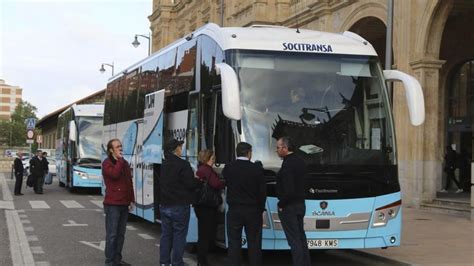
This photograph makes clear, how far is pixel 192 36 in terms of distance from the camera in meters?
11.0

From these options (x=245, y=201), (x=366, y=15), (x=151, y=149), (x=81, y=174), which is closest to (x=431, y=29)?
(x=366, y=15)

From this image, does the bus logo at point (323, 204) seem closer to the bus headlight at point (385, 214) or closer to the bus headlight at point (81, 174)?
the bus headlight at point (385, 214)

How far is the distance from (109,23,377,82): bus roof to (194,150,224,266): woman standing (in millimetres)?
1604

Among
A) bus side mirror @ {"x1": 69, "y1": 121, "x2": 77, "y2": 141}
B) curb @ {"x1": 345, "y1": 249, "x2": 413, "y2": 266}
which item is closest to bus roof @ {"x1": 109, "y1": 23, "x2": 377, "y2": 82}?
curb @ {"x1": 345, "y1": 249, "x2": 413, "y2": 266}

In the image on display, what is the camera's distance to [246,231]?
8203 millimetres

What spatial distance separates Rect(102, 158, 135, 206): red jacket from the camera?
8969 millimetres

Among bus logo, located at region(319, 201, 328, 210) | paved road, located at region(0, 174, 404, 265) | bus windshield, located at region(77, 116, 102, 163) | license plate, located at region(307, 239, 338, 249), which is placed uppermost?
bus windshield, located at region(77, 116, 102, 163)

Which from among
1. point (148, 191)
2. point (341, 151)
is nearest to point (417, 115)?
point (341, 151)

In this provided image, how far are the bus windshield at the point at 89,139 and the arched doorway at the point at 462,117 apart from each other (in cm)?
1382

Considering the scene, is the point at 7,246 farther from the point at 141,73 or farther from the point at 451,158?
the point at 451,158

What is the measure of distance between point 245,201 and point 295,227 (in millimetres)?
733

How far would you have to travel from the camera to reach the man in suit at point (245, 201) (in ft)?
26.5

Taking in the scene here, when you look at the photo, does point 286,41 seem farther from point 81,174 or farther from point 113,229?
point 81,174

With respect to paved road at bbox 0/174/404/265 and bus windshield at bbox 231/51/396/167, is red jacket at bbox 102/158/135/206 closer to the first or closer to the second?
paved road at bbox 0/174/404/265
